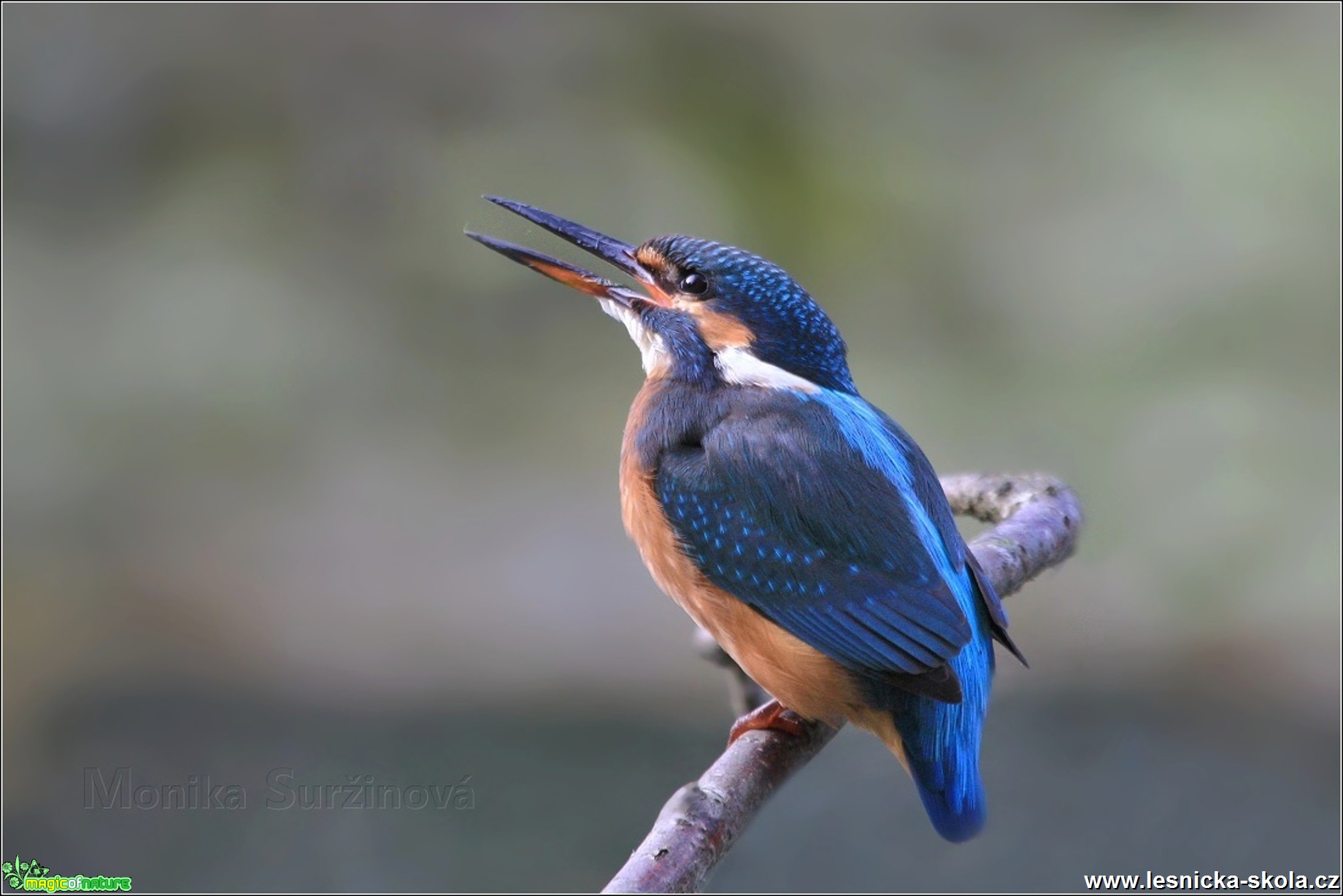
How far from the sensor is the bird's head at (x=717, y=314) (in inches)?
63.1

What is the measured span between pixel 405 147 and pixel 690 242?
116 inches

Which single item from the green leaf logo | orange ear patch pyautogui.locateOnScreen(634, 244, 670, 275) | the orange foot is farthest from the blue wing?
the green leaf logo

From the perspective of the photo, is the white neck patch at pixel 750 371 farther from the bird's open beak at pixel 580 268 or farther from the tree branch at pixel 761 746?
the tree branch at pixel 761 746

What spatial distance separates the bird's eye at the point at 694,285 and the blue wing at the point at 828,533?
0.52ft

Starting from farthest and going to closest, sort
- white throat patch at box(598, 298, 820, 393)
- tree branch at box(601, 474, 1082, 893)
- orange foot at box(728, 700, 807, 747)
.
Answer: white throat patch at box(598, 298, 820, 393), orange foot at box(728, 700, 807, 747), tree branch at box(601, 474, 1082, 893)

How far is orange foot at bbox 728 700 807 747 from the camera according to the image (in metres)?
1.48

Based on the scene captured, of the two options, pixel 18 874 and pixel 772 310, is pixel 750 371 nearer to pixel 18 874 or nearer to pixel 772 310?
pixel 772 310

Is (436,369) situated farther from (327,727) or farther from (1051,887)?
(1051,887)

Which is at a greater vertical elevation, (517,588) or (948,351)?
(948,351)

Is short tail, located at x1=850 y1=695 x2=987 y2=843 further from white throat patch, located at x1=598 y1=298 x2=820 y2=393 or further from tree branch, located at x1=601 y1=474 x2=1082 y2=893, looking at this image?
white throat patch, located at x1=598 y1=298 x2=820 y2=393

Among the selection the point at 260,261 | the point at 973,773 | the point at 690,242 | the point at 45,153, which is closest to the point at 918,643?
the point at 973,773

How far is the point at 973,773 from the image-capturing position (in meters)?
1.42

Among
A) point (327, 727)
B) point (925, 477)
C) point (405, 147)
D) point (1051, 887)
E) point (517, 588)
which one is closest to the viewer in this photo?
point (925, 477)

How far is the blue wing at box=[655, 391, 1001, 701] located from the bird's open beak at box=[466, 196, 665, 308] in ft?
0.71
